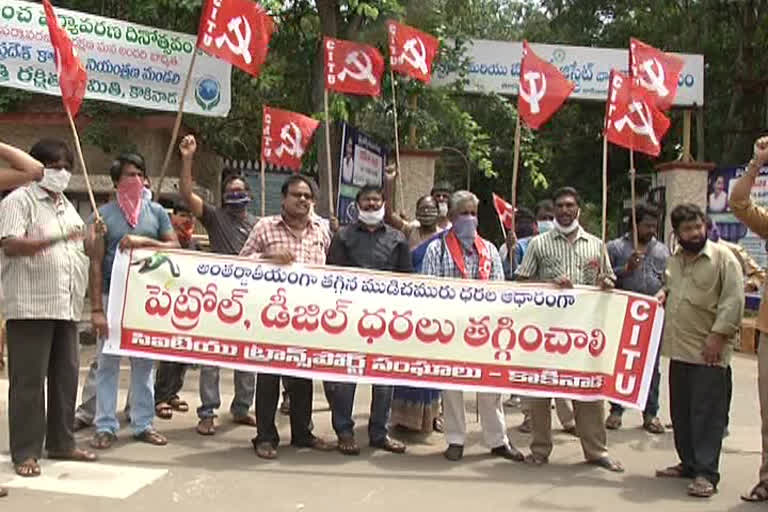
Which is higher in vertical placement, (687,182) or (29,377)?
(687,182)

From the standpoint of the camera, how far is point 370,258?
5711mm

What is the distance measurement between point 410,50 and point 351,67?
67 centimetres

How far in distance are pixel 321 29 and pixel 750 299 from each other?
7.45m

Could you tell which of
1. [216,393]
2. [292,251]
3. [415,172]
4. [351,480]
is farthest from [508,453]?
[415,172]

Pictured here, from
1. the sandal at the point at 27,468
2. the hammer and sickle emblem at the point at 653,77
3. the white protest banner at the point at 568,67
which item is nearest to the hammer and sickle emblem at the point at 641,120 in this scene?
the hammer and sickle emblem at the point at 653,77

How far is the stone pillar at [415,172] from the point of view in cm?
1211

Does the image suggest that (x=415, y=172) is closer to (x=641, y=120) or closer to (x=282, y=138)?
(x=282, y=138)

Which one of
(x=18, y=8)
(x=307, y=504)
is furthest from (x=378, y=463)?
(x=18, y=8)

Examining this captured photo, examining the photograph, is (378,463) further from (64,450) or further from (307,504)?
(64,450)

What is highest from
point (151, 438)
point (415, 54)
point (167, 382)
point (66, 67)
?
point (415, 54)

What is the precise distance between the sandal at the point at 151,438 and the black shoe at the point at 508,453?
88.8 inches

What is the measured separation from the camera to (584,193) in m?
24.5

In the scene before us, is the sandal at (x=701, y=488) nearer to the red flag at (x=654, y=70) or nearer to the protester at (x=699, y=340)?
the protester at (x=699, y=340)

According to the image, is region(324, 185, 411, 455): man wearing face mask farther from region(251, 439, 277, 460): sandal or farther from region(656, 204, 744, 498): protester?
region(656, 204, 744, 498): protester
